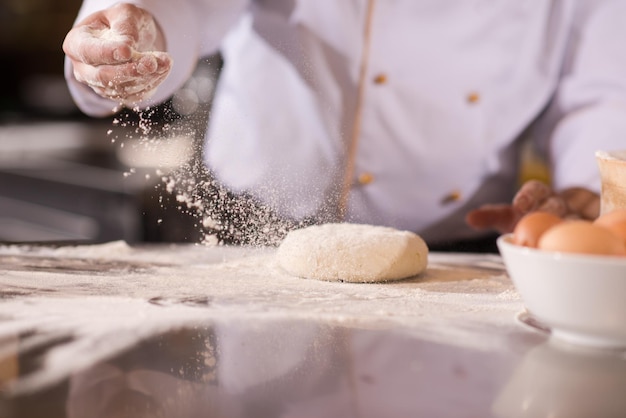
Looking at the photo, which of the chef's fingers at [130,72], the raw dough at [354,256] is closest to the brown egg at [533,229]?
the raw dough at [354,256]

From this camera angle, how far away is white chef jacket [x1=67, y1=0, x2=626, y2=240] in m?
1.69

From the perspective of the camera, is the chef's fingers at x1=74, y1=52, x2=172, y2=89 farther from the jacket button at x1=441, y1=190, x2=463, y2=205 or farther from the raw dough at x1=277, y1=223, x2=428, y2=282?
the jacket button at x1=441, y1=190, x2=463, y2=205

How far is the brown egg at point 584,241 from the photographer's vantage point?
0.66m

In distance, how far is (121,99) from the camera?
1126 millimetres

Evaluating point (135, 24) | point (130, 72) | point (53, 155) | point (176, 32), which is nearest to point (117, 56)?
point (130, 72)

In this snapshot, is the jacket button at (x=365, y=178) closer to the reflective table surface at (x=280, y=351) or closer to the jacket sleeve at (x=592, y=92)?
the jacket sleeve at (x=592, y=92)

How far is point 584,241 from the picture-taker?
2.17 ft

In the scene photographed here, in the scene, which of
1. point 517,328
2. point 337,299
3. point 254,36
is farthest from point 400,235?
point 254,36

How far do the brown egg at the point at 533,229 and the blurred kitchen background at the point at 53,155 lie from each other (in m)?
1.44

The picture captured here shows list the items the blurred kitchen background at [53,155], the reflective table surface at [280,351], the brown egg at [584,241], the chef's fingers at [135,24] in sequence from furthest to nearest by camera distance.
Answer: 1. the blurred kitchen background at [53,155]
2. the chef's fingers at [135,24]
3. the brown egg at [584,241]
4. the reflective table surface at [280,351]

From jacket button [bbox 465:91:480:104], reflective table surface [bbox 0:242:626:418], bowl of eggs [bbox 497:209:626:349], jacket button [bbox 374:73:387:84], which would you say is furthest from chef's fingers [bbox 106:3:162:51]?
jacket button [bbox 465:91:480:104]

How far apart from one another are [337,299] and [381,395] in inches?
13.8

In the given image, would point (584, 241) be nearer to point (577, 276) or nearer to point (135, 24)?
point (577, 276)

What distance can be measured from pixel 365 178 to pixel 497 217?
1.38 ft
